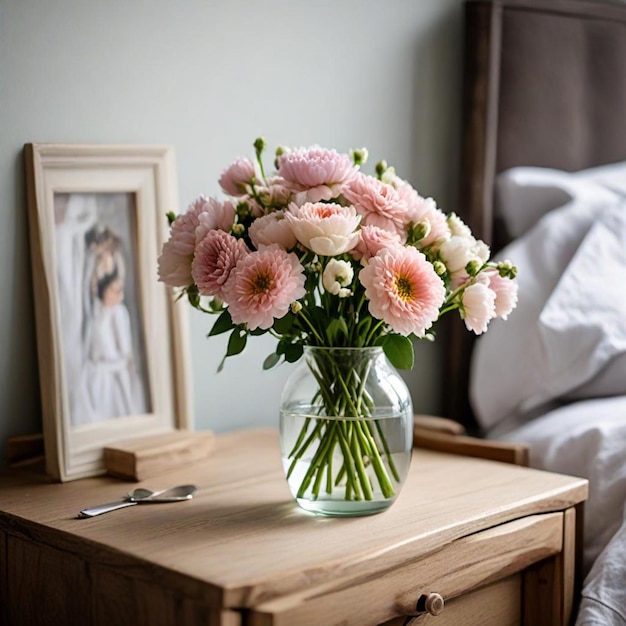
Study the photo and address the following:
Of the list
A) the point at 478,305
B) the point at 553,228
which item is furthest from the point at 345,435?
the point at 553,228

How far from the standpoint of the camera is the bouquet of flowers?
1.09 m

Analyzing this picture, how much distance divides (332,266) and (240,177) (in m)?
0.20

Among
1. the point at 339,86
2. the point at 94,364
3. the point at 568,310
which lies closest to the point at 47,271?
the point at 94,364

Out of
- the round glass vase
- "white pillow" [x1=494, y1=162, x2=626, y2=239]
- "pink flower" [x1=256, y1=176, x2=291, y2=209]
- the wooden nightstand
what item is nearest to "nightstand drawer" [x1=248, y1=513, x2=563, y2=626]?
the wooden nightstand

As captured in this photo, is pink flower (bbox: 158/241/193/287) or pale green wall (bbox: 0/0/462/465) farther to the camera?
pale green wall (bbox: 0/0/462/465)

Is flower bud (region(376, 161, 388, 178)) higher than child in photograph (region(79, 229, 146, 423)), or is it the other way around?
flower bud (region(376, 161, 388, 178))

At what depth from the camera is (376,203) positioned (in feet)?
3.77

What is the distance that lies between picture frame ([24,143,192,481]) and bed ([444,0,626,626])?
60cm

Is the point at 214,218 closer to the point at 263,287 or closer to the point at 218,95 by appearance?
the point at 263,287

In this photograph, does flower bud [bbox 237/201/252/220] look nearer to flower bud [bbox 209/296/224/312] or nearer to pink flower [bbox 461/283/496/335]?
flower bud [bbox 209/296/224/312]

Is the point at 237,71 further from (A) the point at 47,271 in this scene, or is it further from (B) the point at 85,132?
(A) the point at 47,271

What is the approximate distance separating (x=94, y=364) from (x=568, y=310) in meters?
0.80

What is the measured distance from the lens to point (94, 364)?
1.39 m

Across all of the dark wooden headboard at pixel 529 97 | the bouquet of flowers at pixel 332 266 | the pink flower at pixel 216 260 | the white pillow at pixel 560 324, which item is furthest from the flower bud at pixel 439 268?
the dark wooden headboard at pixel 529 97
